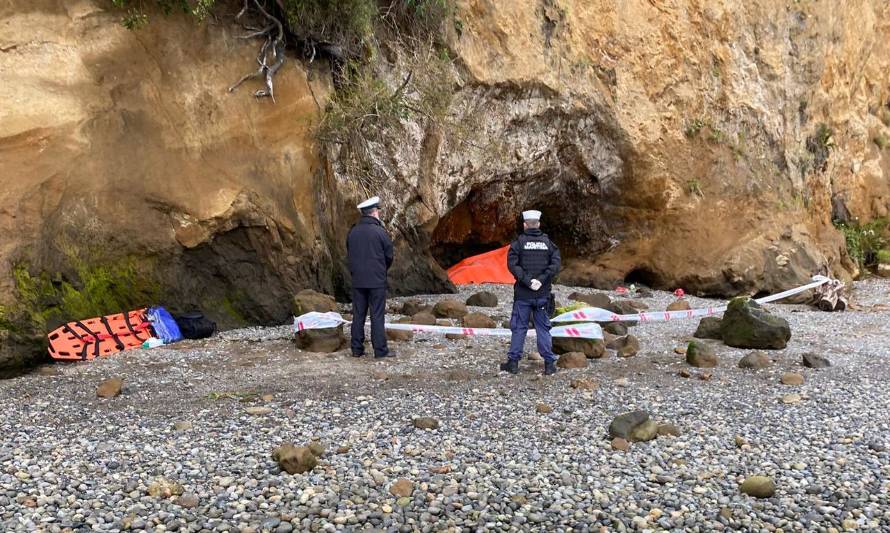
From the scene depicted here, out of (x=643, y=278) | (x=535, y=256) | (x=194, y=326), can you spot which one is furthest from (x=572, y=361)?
(x=643, y=278)

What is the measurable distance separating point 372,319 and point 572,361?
86.4 inches

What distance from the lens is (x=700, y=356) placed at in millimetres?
7156

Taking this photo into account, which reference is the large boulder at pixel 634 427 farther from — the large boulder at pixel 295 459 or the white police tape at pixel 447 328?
the white police tape at pixel 447 328

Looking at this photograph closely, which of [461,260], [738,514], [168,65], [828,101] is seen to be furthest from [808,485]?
[828,101]

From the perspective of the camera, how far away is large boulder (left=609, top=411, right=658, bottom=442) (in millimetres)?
4969

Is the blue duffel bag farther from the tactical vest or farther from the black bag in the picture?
the tactical vest

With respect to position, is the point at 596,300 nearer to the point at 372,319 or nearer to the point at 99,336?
the point at 372,319

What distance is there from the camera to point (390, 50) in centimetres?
1129

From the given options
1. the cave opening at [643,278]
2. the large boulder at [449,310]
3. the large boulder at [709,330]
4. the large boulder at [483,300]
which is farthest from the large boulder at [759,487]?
the cave opening at [643,278]

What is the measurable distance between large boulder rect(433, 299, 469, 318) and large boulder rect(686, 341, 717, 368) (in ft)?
11.8

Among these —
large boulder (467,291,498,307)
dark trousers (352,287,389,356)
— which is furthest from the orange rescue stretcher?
large boulder (467,291,498,307)

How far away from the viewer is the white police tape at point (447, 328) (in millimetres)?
7477

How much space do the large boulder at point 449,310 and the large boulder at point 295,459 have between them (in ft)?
18.6

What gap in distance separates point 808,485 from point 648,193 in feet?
36.1
